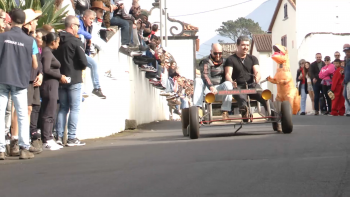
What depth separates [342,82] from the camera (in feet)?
71.8

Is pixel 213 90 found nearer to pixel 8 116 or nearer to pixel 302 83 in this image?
pixel 8 116

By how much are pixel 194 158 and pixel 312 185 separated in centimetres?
260

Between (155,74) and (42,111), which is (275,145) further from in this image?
(155,74)

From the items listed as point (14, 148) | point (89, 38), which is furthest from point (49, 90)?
point (89, 38)

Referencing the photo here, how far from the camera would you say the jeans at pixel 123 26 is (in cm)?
1792

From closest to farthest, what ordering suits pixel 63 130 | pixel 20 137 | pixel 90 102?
pixel 20 137, pixel 63 130, pixel 90 102

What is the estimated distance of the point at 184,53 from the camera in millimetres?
51688

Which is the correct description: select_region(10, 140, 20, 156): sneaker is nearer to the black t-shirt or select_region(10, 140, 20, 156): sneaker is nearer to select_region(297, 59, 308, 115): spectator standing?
the black t-shirt

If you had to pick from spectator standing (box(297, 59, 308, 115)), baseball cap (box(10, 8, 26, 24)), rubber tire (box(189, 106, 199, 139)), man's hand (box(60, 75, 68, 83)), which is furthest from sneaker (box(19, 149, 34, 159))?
spectator standing (box(297, 59, 308, 115))

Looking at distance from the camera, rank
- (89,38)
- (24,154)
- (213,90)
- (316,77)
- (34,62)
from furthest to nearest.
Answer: (316,77) → (89,38) → (213,90) → (34,62) → (24,154)

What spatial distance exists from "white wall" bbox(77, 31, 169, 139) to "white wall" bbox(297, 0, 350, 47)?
2926 cm

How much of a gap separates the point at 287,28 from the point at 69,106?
4512 centimetres

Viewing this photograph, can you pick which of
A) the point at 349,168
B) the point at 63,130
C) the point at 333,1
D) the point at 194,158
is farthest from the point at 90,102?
the point at 333,1

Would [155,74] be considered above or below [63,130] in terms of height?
above
